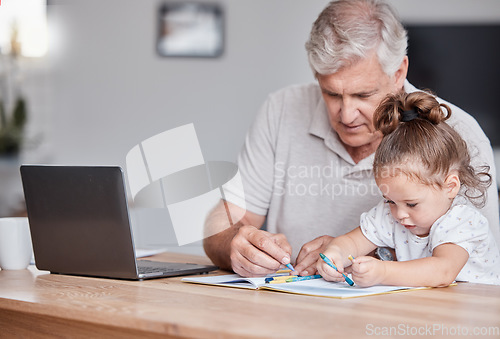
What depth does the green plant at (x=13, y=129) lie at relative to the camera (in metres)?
4.38

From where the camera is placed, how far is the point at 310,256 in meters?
1.31

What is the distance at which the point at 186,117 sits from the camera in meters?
3.99

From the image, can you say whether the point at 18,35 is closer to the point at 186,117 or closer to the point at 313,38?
the point at 186,117

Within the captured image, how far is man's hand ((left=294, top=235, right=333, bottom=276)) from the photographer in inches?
50.6

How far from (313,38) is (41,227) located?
0.80 meters

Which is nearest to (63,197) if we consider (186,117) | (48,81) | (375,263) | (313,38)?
(375,263)

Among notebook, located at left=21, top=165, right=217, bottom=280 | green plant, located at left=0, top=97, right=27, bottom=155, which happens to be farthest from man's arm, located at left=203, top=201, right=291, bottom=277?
green plant, located at left=0, top=97, right=27, bottom=155

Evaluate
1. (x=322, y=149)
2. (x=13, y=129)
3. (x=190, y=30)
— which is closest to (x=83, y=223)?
(x=322, y=149)

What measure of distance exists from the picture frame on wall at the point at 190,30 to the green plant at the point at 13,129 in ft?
3.81

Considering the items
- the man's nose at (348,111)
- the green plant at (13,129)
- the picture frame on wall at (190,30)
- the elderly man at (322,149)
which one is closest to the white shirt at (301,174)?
the elderly man at (322,149)

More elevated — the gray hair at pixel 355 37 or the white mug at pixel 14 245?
the gray hair at pixel 355 37

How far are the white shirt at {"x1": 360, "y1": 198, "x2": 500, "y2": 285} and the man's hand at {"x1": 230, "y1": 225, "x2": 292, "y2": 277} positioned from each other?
0.23 meters

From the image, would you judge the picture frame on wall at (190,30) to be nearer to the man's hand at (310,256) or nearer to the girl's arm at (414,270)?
the man's hand at (310,256)

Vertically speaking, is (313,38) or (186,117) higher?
(313,38)
